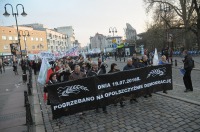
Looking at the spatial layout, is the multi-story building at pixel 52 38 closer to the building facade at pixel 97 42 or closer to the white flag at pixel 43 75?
the building facade at pixel 97 42

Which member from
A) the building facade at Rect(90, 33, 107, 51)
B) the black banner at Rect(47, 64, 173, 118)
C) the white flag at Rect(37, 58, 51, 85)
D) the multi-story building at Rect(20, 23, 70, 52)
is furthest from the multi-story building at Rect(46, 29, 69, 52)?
the black banner at Rect(47, 64, 173, 118)

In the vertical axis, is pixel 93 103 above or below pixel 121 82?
below

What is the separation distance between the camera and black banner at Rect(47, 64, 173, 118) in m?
6.82

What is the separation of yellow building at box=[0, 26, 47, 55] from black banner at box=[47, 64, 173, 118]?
5825 centimetres

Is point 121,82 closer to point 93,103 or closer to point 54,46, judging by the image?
point 93,103

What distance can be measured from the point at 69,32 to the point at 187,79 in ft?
510

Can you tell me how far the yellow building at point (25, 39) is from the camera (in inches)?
3017

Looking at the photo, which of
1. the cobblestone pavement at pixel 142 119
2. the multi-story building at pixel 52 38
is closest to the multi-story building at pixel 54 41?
the multi-story building at pixel 52 38

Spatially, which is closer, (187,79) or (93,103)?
Answer: (93,103)

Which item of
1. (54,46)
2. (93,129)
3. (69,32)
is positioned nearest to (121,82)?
(93,129)

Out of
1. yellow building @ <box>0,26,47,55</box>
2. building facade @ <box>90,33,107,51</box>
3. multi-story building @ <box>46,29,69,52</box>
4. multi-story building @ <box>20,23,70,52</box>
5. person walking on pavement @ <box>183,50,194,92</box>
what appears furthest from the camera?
building facade @ <box>90,33,107,51</box>

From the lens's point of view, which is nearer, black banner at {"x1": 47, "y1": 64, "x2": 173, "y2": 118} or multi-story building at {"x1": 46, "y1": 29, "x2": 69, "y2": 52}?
black banner at {"x1": 47, "y1": 64, "x2": 173, "y2": 118}

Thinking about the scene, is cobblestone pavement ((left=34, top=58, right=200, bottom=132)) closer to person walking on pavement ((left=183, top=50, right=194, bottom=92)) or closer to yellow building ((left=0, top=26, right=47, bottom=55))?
person walking on pavement ((left=183, top=50, right=194, bottom=92))

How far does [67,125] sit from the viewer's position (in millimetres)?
6953
